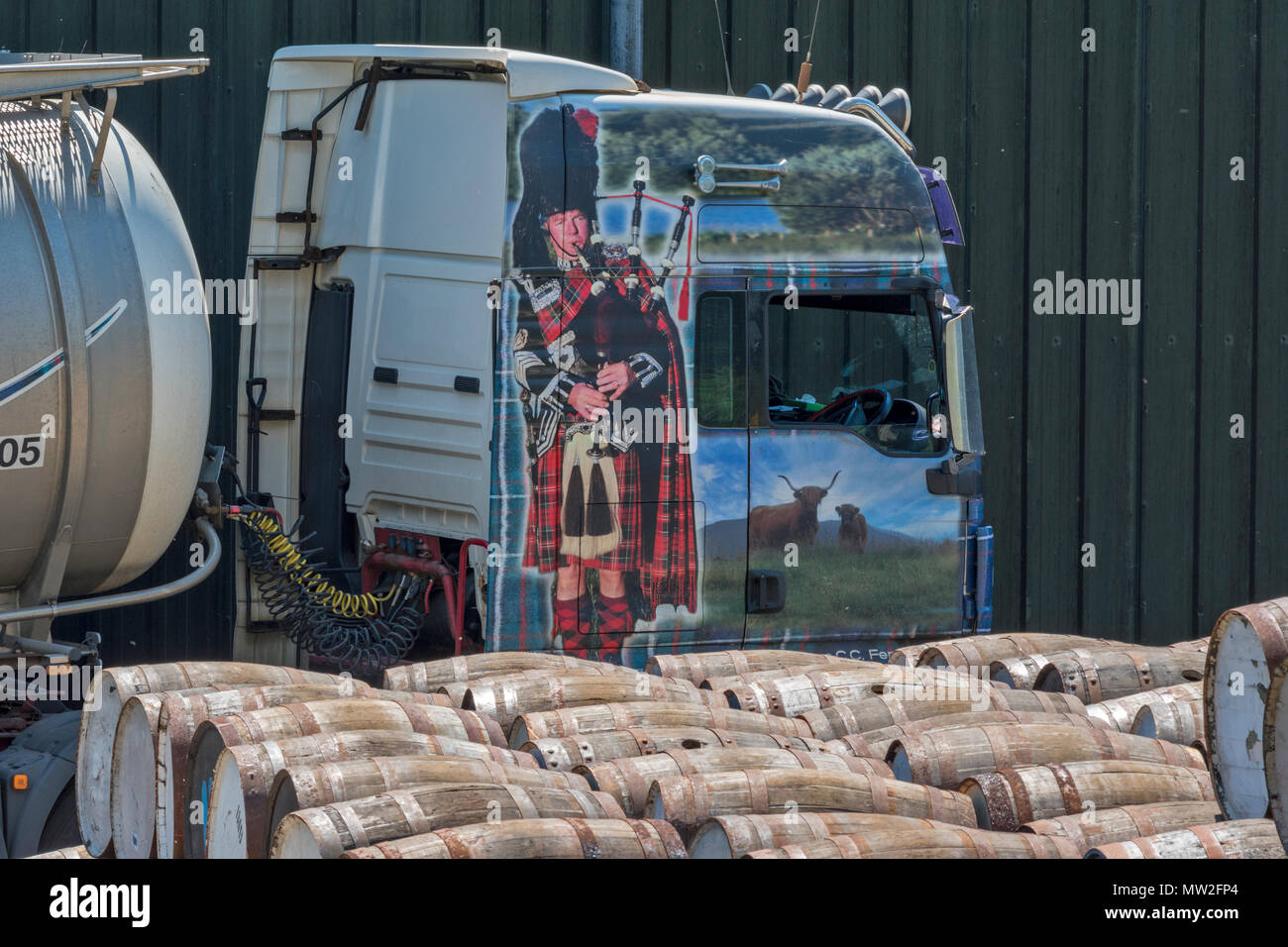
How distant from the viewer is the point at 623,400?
6.45 meters

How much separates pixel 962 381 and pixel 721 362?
1.10m

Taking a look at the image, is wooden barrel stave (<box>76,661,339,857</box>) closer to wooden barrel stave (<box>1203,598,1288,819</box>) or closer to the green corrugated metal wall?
wooden barrel stave (<box>1203,598,1288,819</box>)

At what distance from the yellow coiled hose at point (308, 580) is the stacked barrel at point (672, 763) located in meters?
1.20

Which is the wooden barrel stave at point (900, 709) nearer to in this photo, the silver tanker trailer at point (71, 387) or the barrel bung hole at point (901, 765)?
the barrel bung hole at point (901, 765)

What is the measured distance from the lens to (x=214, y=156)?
→ 9.19 meters

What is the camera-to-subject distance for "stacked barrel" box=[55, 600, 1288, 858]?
12.8 ft

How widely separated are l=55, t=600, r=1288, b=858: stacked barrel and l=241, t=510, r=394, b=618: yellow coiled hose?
1.20 meters

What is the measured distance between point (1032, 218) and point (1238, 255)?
1.54 meters

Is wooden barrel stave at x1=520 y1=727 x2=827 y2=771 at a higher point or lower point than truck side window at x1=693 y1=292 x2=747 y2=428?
lower

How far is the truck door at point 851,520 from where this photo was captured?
6.59 m

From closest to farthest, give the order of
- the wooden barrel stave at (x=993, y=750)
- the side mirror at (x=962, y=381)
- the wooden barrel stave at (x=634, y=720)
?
the wooden barrel stave at (x=993, y=750) < the wooden barrel stave at (x=634, y=720) < the side mirror at (x=962, y=381)

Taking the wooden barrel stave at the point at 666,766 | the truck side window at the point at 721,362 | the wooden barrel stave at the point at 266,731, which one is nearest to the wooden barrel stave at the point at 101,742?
the wooden barrel stave at the point at 266,731

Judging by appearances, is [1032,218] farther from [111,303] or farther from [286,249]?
[111,303]

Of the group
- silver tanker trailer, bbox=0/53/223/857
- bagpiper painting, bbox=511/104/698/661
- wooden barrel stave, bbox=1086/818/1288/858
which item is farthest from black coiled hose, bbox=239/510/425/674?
wooden barrel stave, bbox=1086/818/1288/858
